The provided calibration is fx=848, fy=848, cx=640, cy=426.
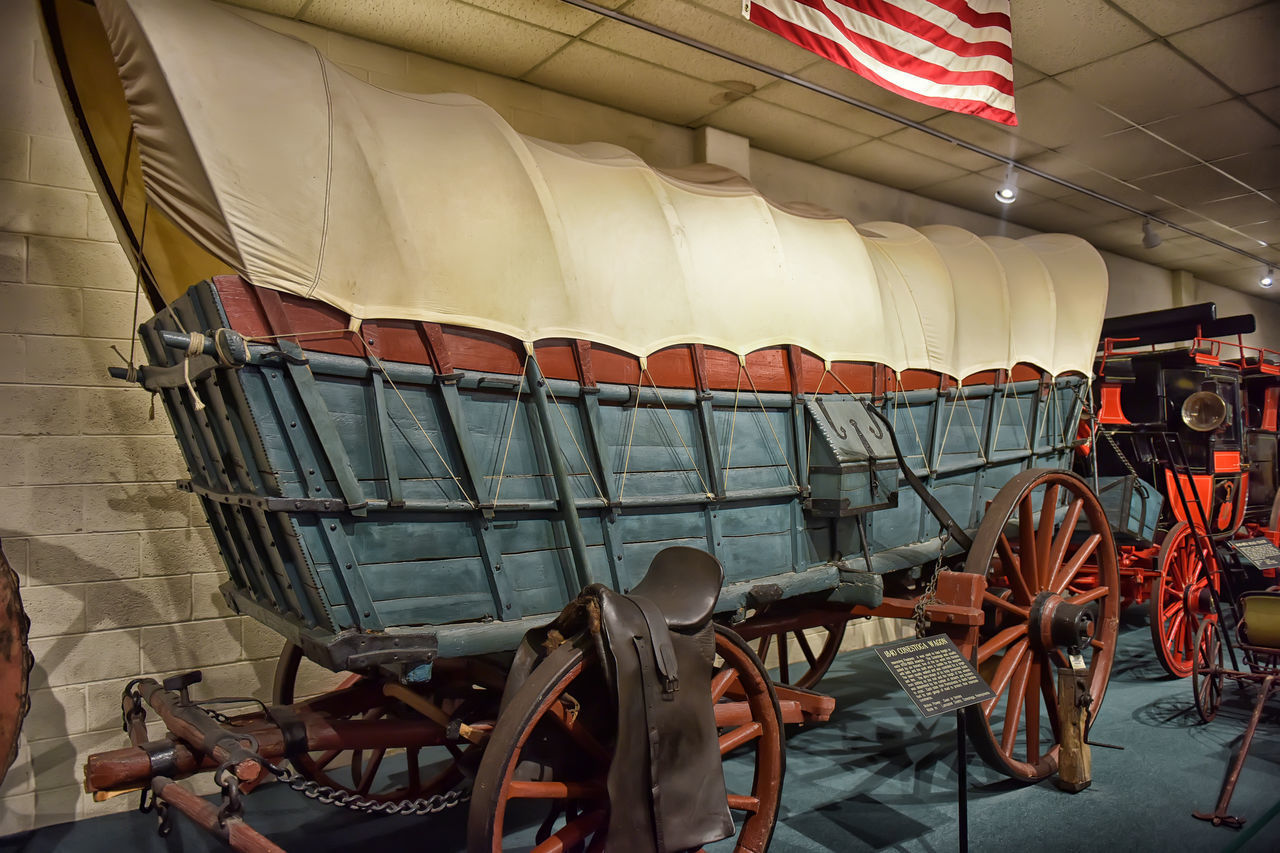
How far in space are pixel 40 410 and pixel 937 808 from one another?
407 cm

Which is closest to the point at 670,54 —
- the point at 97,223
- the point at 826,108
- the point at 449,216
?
the point at 826,108

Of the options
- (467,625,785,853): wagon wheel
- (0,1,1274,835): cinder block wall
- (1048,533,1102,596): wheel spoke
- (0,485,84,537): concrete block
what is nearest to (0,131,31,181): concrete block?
(0,1,1274,835): cinder block wall

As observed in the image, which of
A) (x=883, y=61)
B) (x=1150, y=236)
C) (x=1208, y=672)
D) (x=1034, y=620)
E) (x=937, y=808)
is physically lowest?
(x=937, y=808)

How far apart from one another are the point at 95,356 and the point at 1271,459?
9.33 m

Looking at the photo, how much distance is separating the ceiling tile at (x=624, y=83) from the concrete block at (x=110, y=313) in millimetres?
2437

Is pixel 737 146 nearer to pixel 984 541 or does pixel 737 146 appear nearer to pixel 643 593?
pixel 984 541

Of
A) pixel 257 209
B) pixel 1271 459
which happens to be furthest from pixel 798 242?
pixel 1271 459

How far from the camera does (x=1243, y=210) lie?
8320mm

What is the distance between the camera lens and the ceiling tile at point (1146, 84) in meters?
5.11

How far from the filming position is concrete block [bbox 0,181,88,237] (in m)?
3.52

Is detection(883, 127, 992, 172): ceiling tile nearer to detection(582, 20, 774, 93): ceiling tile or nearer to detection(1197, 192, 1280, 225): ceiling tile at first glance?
detection(582, 20, 774, 93): ceiling tile

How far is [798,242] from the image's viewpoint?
3.57m

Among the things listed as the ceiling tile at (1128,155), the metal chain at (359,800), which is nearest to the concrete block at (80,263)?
the metal chain at (359,800)

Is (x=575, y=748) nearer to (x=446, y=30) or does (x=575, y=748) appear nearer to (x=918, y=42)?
(x=918, y=42)
